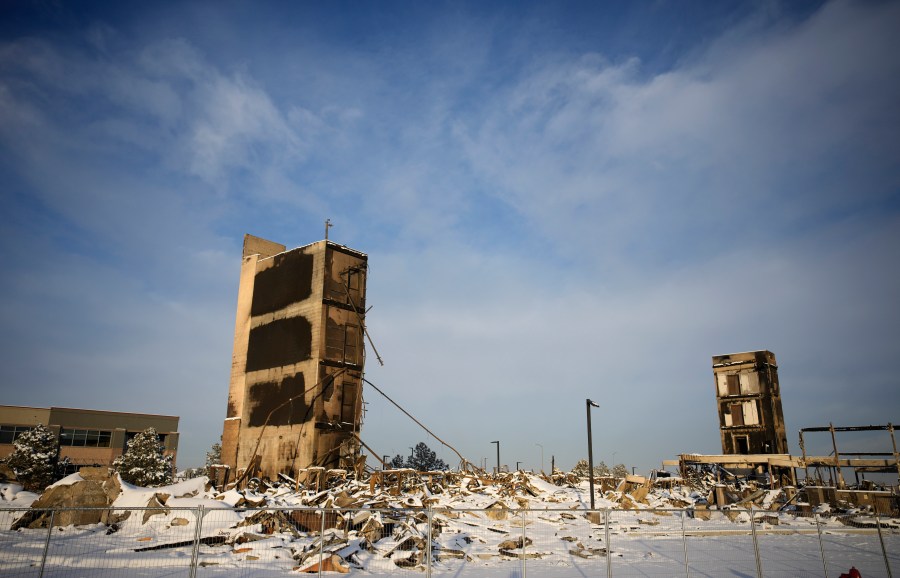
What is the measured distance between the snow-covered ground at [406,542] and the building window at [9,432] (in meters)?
75.5

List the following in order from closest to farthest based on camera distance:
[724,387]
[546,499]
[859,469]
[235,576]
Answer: [235,576], [546,499], [859,469], [724,387]

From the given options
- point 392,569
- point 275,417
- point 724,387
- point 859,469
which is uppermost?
point 724,387

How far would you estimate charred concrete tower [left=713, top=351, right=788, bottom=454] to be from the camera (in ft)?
168

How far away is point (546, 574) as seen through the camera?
1697cm

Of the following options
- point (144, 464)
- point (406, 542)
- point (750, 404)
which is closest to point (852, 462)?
point (750, 404)

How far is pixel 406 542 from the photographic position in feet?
64.8

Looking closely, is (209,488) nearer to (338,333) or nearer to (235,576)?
(338,333)

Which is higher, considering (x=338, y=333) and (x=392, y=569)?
(x=338, y=333)

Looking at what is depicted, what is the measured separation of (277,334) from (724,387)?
1560 inches

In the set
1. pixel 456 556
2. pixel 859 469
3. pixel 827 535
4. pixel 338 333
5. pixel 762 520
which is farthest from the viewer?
pixel 859 469

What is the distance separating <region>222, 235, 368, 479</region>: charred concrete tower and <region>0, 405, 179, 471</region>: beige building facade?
65499 millimetres

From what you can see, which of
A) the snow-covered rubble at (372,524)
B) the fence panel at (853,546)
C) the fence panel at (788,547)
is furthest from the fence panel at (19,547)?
the fence panel at (853,546)

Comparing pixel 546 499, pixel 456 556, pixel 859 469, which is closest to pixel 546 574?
pixel 456 556

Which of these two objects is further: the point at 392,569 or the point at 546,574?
the point at 392,569
